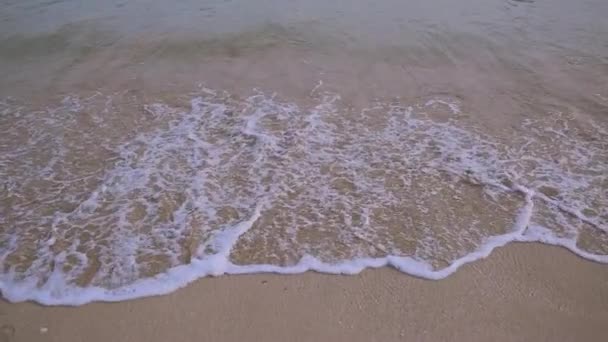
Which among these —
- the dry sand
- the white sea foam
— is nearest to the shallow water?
the white sea foam

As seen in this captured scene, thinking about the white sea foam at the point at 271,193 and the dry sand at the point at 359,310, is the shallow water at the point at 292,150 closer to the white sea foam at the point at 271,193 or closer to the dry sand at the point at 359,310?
the white sea foam at the point at 271,193

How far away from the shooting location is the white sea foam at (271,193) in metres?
3.09

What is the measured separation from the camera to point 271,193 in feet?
12.3

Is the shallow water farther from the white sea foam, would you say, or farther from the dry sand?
the dry sand

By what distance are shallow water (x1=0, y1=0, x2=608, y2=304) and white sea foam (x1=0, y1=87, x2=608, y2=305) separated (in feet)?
0.06

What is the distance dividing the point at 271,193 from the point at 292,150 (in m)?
0.73

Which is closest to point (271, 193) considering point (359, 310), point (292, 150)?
point (292, 150)

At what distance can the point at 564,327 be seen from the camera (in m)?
2.61

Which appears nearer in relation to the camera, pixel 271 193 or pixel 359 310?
pixel 359 310

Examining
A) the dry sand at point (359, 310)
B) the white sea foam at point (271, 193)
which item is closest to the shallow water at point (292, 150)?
the white sea foam at point (271, 193)

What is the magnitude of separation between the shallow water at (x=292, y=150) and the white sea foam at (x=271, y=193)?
0.7 inches

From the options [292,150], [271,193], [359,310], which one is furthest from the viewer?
[292,150]

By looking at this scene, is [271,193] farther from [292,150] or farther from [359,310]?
[359,310]

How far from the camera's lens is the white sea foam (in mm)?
3090
